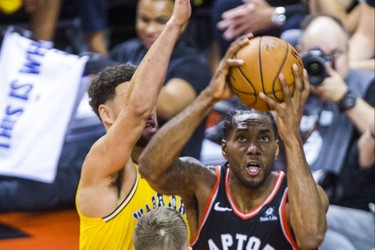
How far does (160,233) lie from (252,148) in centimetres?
88

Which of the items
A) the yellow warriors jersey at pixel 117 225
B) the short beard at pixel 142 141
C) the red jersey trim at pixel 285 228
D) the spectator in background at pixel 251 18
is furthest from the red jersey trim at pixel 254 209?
the spectator in background at pixel 251 18

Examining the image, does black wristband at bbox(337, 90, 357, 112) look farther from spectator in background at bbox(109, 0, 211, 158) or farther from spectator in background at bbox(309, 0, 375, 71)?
spectator in background at bbox(109, 0, 211, 158)

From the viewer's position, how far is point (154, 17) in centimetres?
643

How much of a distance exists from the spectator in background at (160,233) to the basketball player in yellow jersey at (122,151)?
0.64m

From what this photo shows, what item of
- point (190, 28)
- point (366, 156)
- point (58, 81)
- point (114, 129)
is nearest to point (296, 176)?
point (114, 129)

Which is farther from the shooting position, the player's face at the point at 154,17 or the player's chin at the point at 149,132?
the player's face at the point at 154,17

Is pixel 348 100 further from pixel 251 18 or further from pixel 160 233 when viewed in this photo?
pixel 160 233

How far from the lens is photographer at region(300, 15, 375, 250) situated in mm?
5703

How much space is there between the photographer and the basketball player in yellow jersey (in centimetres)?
130

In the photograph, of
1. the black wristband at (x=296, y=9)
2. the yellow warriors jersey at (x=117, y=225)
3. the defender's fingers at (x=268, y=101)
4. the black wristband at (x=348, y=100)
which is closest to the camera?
the defender's fingers at (x=268, y=101)

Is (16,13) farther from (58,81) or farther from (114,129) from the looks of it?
(114,129)

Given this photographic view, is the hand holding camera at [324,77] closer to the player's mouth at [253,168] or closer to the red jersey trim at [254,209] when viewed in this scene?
the red jersey trim at [254,209]

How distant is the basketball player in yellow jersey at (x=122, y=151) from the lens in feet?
14.0

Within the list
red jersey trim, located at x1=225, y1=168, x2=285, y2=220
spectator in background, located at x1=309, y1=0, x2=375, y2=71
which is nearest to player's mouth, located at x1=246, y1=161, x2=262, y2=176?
red jersey trim, located at x1=225, y1=168, x2=285, y2=220
